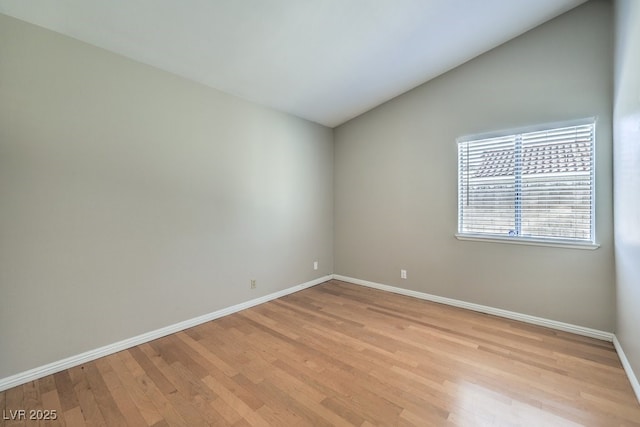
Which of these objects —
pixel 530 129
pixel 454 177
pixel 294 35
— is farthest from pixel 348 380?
pixel 530 129

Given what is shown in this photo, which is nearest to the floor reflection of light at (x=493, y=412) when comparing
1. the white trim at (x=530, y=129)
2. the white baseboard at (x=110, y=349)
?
the white baseboard at (x=110, y=349)

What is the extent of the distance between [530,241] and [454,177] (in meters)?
1.06

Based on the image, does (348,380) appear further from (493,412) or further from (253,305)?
(253,305)

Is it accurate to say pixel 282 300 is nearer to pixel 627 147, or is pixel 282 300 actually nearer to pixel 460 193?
pixel 460 193

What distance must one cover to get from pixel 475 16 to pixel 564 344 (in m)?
3.10

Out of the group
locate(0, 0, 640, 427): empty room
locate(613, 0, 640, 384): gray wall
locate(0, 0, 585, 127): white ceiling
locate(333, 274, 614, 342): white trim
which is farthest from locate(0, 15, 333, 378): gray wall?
locate(613, 0, 640, 384): gray wall

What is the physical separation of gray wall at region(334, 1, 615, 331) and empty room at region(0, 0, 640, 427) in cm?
2

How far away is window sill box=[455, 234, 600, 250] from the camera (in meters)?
2.60

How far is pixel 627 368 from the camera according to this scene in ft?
6.53

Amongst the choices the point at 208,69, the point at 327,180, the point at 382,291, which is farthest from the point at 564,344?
the point at 208,69

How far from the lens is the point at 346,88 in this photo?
3.42 metres

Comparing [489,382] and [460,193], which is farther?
[460,193]

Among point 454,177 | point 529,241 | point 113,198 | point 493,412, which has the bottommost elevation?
point 493,412

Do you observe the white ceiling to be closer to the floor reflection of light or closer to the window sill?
the window sill
